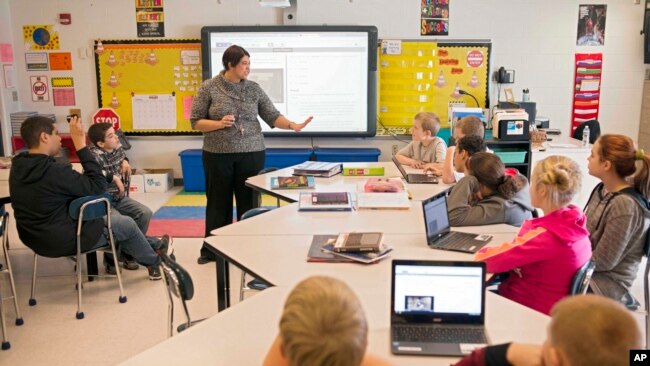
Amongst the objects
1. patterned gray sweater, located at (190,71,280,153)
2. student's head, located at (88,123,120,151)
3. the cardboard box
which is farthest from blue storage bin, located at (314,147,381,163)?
student's head, located at (88,123,120,151)

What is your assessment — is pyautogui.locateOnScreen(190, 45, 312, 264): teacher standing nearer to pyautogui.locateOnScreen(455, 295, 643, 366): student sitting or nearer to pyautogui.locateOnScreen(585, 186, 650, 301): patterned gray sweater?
pyautogui.locateOnScreen(585, 186, 650, 301): patterned gray sweater

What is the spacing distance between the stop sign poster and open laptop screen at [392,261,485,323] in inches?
252

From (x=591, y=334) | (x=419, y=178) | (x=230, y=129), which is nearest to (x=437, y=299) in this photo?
(x=591, y=334)

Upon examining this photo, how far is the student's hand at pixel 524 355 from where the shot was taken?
156 centimetres

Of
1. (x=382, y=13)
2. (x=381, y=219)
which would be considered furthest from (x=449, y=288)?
(x=382, y=13)

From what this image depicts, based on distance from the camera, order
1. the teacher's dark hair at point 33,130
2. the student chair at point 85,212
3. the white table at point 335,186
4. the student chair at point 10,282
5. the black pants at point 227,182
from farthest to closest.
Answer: the black pants at point 227,182 → the white table at point 335,186 → the student chair at point 85,212 → the teacher's dark hair at point 33,130 → the student chair at point 10,282

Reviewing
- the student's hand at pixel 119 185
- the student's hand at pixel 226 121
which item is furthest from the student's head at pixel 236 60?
the student's hand at pixel 119 185

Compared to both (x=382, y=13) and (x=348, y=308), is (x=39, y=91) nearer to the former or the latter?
(x=382, y=13)

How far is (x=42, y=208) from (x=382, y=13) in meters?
4.48

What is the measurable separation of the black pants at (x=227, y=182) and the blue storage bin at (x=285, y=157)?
2.24 metres

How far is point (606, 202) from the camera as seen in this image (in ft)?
9.50

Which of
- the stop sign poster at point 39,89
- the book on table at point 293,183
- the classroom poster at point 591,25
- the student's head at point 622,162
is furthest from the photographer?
the stop sign poster at point 39,89

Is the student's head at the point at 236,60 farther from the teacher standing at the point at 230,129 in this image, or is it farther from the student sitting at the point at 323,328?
the student sitting at the point at 323,328

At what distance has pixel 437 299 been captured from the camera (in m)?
1.98
